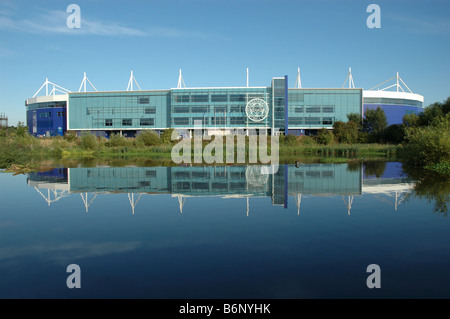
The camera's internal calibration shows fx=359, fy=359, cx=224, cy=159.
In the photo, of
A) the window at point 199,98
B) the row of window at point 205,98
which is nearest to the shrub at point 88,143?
the row of window at point 205,98

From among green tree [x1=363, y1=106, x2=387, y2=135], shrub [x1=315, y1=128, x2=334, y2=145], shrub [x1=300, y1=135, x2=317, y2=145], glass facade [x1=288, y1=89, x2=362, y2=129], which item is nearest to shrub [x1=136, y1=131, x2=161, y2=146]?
shrub [x1=300, y1=135, x2=317, y2=145]

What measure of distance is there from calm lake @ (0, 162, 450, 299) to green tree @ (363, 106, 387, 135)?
158 ft

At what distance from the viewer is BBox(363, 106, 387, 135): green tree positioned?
5775 centimetres

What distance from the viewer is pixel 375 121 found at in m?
58.8

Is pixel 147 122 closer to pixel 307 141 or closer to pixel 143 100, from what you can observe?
pixel 143 100

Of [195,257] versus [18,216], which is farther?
[18,216]

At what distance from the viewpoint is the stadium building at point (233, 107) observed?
67375mm

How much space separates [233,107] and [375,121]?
25.2 metres

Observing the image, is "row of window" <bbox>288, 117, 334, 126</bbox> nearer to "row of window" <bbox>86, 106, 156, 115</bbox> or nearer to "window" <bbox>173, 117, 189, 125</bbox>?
"window" <bbox>173, 117, 189, 125</bbox>

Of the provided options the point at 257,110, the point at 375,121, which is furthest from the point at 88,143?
the point at 375,121
